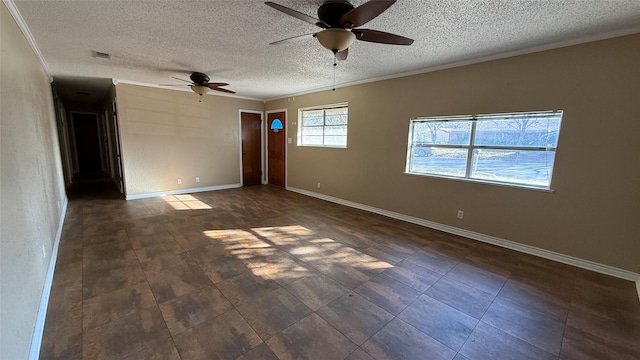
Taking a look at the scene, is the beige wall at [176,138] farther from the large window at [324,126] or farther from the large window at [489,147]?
the large window at [489,147]

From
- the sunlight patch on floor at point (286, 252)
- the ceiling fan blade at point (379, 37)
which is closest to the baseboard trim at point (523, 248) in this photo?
the sunlight patch on floor at point (286, 252)

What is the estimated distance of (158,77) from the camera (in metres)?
4.72

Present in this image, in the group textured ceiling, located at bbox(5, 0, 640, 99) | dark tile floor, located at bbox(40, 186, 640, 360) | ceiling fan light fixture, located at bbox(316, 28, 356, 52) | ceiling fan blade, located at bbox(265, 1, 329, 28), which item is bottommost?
dark tile floor, located at bbox(40, 186, 640, 360)

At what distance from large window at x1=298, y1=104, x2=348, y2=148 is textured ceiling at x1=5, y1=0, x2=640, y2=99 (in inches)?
54.1

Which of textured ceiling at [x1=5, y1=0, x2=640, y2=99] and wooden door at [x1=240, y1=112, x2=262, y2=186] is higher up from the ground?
textured ceiling at [x1=5, y1=0, x2=640, y2=99]

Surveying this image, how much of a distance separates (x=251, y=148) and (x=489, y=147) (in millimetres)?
5810

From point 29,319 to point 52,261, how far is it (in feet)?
4.51

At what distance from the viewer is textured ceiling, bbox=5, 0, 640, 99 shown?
7.06 feet

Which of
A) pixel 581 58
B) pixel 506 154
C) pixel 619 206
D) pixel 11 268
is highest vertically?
pixel 581 58

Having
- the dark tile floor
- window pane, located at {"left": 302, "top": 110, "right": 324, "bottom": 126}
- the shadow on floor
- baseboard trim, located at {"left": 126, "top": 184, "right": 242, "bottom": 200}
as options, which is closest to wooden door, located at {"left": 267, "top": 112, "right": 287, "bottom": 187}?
window pane, located at {"left": 302, "top": 110, "right": 324, "bottom": 126}

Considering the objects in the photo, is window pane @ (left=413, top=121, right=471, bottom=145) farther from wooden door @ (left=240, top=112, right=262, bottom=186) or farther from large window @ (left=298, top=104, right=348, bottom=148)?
wooden door @ (left=240, top=112, right=262, bottom=186)

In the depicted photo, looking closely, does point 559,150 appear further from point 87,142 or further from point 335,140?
point 87,142

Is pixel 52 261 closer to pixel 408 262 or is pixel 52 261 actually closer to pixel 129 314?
pixel 129 314

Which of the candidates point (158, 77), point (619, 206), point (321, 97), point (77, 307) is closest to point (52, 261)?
point (77, 307)
